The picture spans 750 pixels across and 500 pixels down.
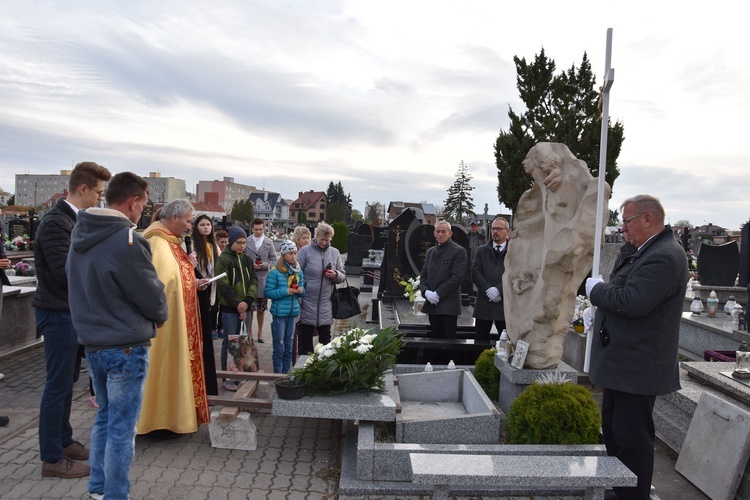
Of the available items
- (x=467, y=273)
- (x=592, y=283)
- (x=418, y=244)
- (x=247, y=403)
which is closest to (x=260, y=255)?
(x=418, y=244)

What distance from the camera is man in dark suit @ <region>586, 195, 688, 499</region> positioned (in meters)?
3.17

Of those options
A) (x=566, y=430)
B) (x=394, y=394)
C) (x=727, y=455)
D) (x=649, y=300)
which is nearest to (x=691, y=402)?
(x=727, y=455)

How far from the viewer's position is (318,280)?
625 centimetres

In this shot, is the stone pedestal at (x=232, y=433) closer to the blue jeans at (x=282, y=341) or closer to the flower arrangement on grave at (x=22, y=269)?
the blue jeans at (x=282, y=341)

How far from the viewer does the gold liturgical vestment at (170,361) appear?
14.1 feet

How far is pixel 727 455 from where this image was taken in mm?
3725

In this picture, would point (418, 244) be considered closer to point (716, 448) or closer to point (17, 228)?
point (716, 448)

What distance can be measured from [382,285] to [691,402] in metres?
7.11

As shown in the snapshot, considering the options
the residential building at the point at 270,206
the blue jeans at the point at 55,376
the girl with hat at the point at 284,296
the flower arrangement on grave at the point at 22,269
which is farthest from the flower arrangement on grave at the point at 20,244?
the residential building at the point at 270,206

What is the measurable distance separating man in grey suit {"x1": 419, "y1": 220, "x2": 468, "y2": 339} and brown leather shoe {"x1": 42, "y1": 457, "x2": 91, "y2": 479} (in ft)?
13.0

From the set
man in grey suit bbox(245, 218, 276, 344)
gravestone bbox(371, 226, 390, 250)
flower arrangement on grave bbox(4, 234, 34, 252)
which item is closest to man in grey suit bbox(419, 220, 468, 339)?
man in grey suit bbox(245, 218, 276, 344)

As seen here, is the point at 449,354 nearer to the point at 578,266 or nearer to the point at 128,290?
the point at 578,266

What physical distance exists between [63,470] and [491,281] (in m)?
4.77

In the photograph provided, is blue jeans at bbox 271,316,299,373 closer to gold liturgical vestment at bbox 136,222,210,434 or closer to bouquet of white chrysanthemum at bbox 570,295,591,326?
gold liturgical vestment at bbox 136,222,210,434
